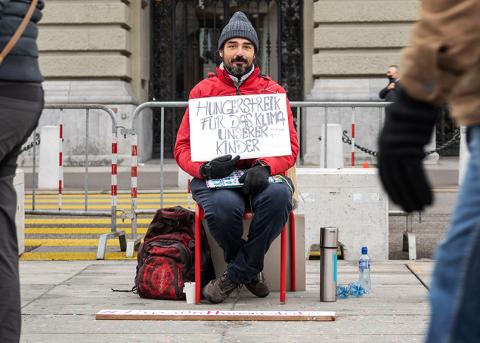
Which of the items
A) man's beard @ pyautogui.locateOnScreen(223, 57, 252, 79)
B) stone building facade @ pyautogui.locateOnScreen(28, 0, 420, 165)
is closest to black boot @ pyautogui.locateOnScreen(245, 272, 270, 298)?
man's beard @ pyautogui.locateOnScreen(223, 57, 252, 79)

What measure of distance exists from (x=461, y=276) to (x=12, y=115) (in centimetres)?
196

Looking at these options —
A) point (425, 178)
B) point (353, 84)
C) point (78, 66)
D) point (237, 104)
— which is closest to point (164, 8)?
point (78, 66)

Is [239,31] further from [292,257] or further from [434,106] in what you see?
[434,106]

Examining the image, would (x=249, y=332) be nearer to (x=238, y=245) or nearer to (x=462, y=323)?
(x=238, y=245)

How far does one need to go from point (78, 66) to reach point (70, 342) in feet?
45.5

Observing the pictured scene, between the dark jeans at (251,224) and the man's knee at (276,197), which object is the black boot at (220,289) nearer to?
the dark jeans at (251,224)

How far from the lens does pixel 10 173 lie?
3.46 metres

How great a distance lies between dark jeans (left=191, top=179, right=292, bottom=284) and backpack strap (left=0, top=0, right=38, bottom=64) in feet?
7.36

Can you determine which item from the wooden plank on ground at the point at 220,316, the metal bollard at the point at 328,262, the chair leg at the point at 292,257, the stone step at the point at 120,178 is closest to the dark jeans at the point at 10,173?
the wooden plank on ground at the point at 220,316

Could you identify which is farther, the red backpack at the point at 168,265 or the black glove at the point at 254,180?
the red backpack at the point at 168,265

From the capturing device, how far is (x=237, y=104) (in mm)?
5852

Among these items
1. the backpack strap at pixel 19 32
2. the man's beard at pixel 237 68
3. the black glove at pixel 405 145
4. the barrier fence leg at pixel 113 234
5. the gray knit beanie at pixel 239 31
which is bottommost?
the barrier fence leg at pixel 113 234

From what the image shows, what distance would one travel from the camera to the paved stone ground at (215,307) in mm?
4672

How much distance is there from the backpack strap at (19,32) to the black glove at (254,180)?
2214mm
